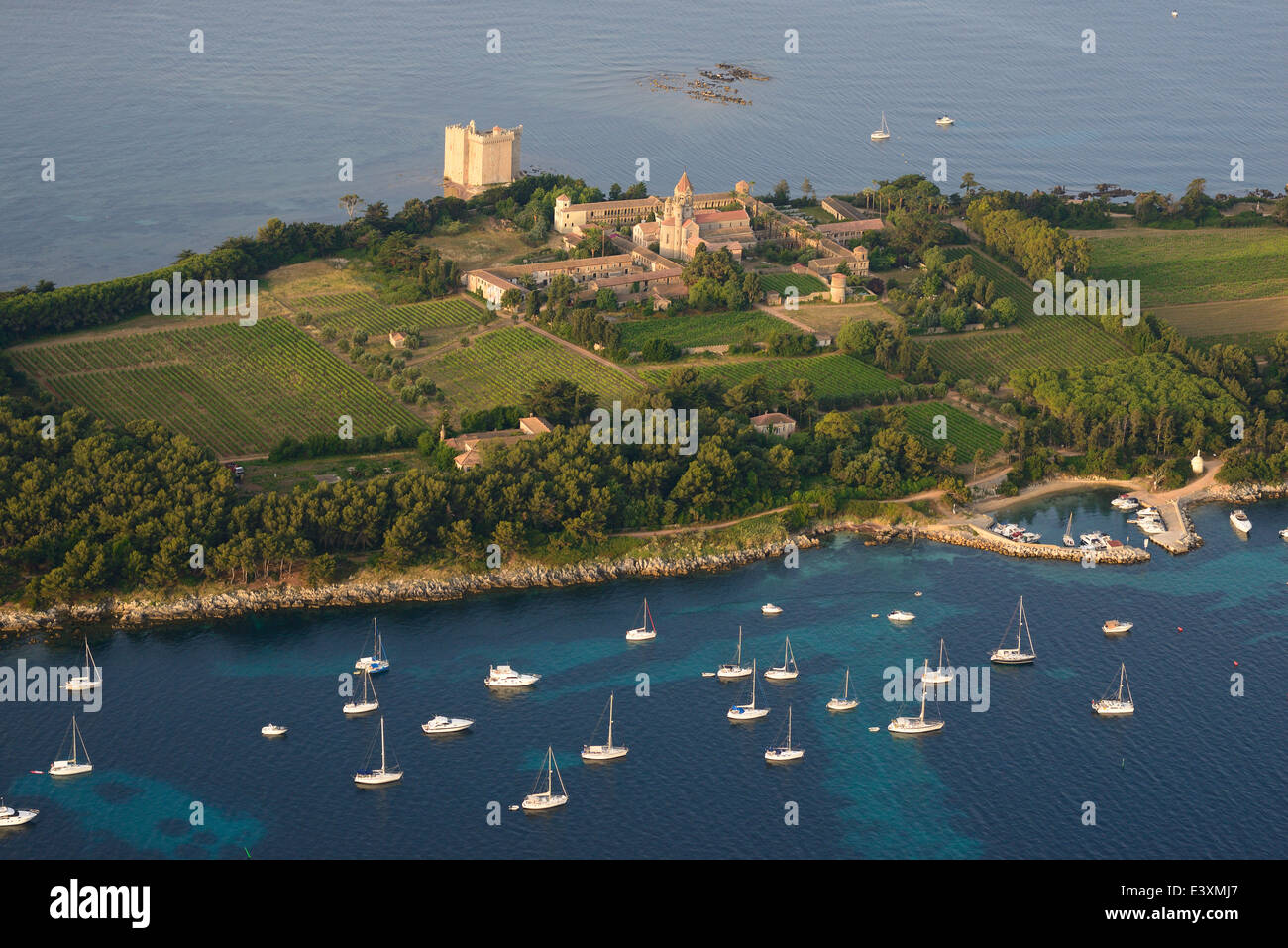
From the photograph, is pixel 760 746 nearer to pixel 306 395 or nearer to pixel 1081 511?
pixel 1081 511

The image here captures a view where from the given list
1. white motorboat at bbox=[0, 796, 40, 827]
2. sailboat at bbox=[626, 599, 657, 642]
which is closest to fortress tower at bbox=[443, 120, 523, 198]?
sailboat at bbox=[626, 599, 657, 642]

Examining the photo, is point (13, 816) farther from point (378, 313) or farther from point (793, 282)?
point (793, 282)

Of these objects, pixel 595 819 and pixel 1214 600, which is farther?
pixel 1214 600

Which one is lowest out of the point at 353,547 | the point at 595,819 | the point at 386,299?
the point at 595,819

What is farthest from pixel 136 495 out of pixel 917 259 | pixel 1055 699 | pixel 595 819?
pixel 917 259

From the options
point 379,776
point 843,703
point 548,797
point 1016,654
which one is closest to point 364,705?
point 379,776

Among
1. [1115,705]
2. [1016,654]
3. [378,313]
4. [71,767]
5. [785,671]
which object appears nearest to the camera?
[71,767]
